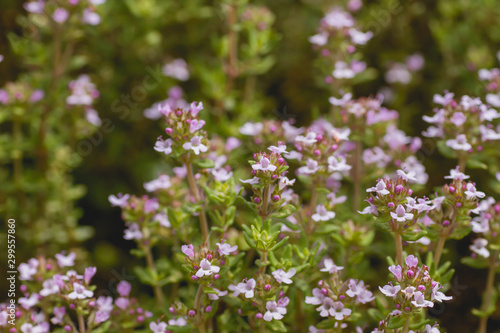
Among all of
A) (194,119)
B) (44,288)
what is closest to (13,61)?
(44,288)

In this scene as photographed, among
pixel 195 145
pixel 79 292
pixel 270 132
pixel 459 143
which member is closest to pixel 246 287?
pixel 195 145

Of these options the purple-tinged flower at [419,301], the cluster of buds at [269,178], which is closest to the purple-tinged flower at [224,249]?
the cluster of buds at [269,178]

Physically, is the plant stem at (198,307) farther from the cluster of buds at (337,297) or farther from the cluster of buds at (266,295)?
the cluster of buds at (337,297)

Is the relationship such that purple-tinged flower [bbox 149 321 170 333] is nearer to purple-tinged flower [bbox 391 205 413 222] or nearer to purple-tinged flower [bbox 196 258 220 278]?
purple-tinged flower [bbox 196 258 220 278]

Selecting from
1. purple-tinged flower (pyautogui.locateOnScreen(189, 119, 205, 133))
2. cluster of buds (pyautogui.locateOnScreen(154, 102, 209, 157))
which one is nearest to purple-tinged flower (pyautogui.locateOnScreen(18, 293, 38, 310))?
cluster of buds (pyautogui.locateOnScreen(154, 102, 209, 157))

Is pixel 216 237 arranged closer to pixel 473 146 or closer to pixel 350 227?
pixel 350 227
